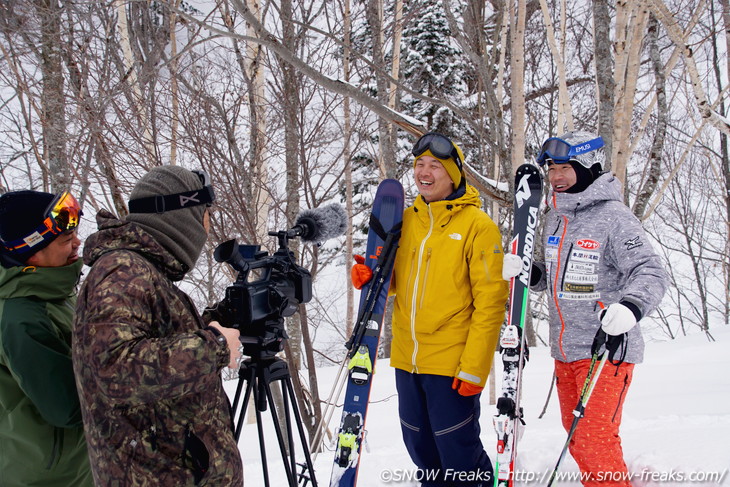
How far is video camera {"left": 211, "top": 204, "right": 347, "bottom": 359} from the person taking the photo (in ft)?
5.50

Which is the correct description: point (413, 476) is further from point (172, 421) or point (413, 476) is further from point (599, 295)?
point (172, 421)

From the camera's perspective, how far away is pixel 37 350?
1437 millimetres

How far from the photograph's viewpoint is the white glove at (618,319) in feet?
5.84

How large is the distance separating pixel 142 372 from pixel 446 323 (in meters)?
1.37

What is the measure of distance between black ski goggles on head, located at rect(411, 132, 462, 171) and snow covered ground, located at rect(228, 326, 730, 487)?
1.78 meters

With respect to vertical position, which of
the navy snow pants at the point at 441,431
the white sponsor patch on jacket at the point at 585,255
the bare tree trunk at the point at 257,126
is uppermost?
the bare tree trunk at the point at 257,126

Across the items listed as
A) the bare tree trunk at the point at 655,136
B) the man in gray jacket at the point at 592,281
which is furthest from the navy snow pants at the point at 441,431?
the bare tree trunk at the point at 655,136

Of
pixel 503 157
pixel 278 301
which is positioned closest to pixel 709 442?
pixel 503 157

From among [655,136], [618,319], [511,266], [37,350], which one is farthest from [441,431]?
[655,136]

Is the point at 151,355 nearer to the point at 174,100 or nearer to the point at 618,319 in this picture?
the point at 618,319

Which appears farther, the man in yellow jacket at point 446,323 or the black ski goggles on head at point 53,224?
the man in yellow jacket at point 446,323

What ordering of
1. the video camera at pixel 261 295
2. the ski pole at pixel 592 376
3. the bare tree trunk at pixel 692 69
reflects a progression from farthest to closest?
the bare tree trunk at pixel 692 69
the ski pole at pixel 592 376
the video camera at pixel 261 295

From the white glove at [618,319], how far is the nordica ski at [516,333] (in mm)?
468

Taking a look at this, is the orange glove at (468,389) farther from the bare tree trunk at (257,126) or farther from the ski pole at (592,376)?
the bare tree trunk at (257,126)
